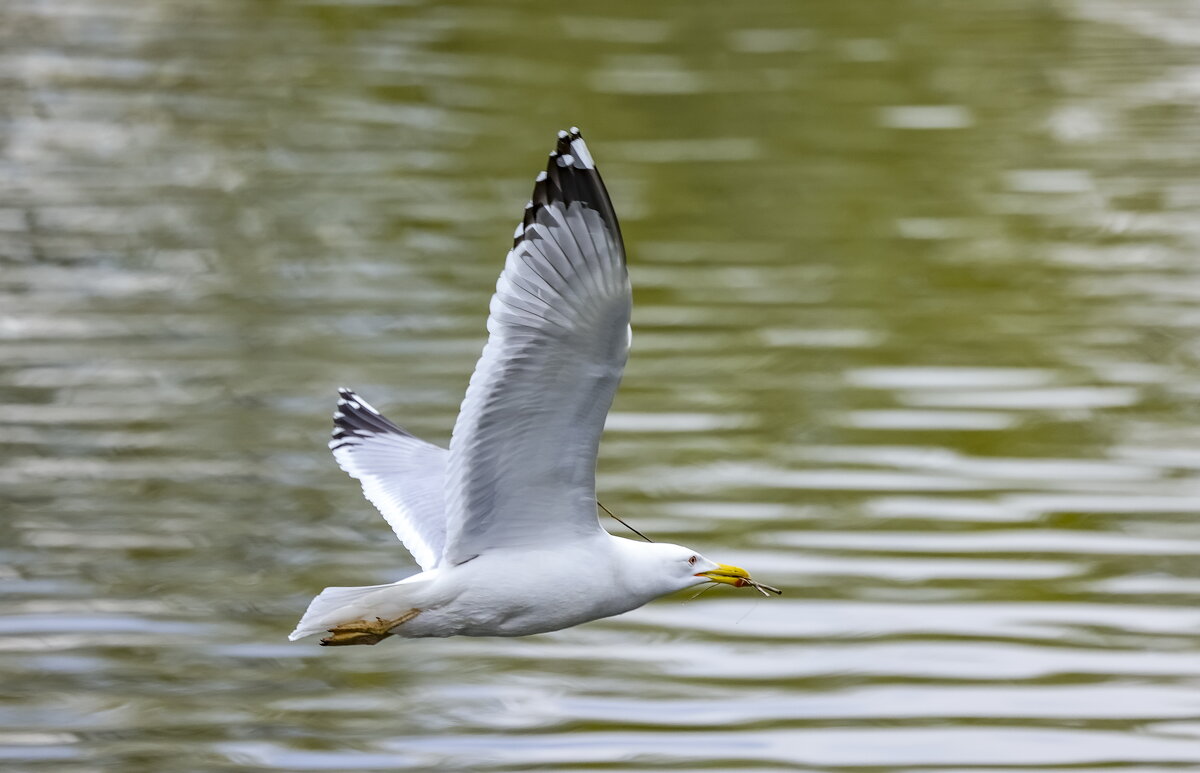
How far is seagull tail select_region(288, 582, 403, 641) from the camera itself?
18.4ft

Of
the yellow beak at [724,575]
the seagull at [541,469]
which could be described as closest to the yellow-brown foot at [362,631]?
the seagull at [541,469]

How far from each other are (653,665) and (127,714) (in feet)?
7.52

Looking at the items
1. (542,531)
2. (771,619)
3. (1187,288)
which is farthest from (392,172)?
(542,531)

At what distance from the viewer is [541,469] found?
5746 millimetres

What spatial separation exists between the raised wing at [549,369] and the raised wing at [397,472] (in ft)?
2.06

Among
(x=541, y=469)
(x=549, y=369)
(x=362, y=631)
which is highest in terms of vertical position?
(x=549, y=369)

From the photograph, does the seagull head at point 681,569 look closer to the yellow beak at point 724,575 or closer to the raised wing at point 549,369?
the yellow beak at point 724,575

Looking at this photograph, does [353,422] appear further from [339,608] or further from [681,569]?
[681,569]

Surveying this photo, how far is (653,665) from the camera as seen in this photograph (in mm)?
9344

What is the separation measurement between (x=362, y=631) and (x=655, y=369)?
7.32 m

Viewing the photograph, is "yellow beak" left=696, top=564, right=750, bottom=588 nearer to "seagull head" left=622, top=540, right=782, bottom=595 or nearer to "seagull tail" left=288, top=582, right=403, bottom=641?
"seagull head" left=622, top=540, right=782, bottom=595

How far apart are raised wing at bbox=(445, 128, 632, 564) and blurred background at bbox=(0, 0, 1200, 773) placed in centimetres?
299

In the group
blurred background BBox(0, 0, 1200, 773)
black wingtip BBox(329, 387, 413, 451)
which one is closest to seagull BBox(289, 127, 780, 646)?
black wingtip BBox(329, 387, 413, 451)

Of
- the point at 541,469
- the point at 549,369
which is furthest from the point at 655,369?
the point at 549,369
